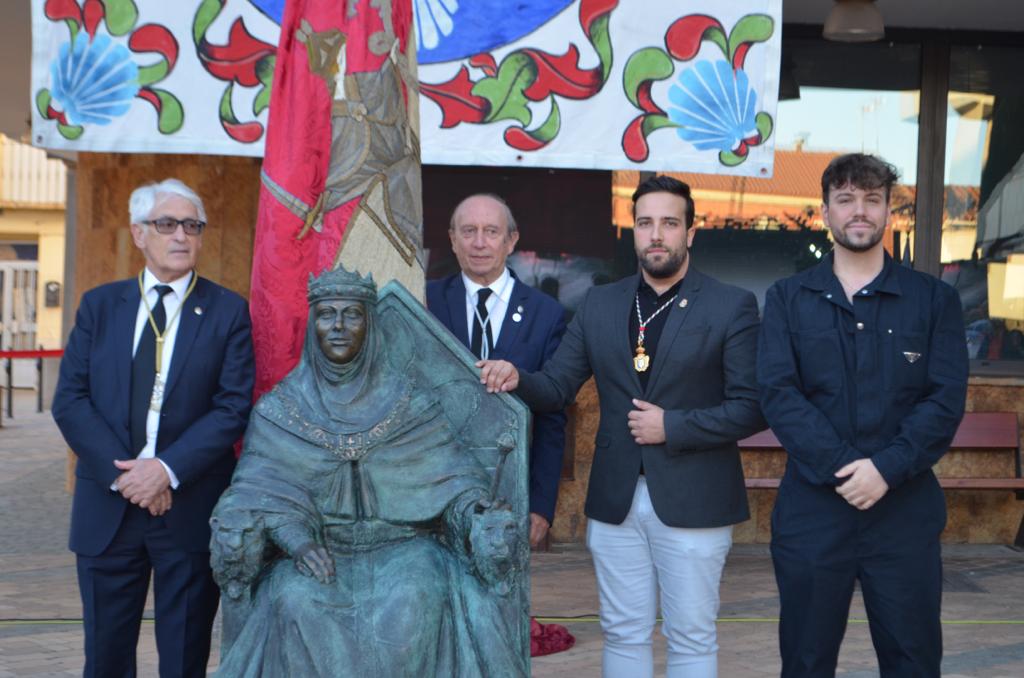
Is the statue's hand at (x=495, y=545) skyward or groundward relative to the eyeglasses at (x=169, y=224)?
groundward

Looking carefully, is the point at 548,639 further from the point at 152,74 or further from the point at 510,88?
the point at 152,74

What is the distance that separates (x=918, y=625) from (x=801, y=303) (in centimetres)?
105

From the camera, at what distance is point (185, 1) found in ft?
21.2

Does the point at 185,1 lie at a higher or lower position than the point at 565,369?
higher

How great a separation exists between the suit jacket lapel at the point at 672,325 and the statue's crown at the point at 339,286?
97 centimetres

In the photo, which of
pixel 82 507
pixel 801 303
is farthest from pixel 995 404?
pixel 82 507

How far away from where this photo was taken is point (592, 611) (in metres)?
6.88

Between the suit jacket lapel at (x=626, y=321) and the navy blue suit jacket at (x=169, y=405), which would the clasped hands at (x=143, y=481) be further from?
the suit jacket lapel at (x=626, y=321)

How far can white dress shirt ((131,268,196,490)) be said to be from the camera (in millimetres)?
4379

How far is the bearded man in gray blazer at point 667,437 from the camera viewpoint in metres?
4.33

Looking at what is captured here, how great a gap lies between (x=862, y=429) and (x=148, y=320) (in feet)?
7.61

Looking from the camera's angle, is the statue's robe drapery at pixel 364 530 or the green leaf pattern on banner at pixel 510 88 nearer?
the statue's robe drapery at pixel 364 530

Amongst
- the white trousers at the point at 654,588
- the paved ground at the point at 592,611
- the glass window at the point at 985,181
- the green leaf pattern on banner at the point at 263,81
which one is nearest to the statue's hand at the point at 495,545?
the white trousers at the point at 654,588

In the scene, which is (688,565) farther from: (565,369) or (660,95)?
(660,95)
